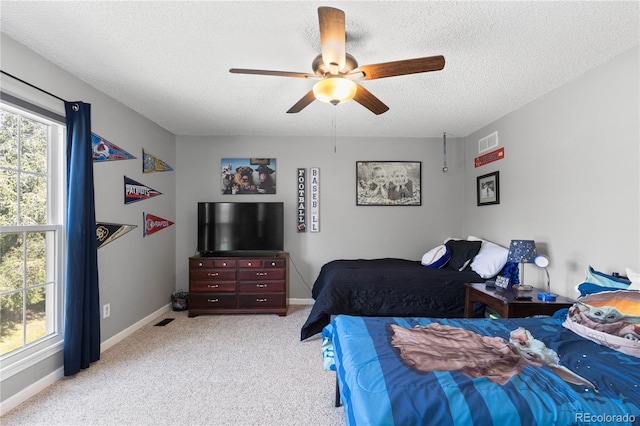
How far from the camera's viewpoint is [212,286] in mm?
3809

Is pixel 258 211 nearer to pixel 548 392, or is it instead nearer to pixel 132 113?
pixel 132 113

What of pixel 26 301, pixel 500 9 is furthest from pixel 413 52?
pixel 26 301

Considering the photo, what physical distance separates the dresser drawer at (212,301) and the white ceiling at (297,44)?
7.32 ft

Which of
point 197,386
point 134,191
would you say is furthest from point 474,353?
point 134,191

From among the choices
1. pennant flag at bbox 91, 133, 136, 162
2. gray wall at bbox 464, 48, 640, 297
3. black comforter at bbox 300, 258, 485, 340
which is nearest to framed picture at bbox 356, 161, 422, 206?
gray wall at bbox 464, 48, 640, 297

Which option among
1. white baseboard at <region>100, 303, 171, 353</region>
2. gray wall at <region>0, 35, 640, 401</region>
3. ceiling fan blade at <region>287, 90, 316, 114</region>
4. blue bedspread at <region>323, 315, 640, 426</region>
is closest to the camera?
blue bedspread at <region>323, 315, 640, 426</region>

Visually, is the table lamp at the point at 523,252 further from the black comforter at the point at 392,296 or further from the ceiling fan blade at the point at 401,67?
the ceiling fan blade at the point at 401,67

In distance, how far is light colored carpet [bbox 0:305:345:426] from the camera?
6.27 feet

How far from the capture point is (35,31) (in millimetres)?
1942

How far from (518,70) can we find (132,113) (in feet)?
12.3

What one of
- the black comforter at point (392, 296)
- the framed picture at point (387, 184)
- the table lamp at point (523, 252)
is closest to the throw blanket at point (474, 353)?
the table lamp at point (523, 252)

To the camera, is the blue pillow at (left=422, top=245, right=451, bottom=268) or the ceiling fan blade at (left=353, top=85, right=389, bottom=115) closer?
the ceiling fan blade at (left=353, top=85, right=389, bottom=115)

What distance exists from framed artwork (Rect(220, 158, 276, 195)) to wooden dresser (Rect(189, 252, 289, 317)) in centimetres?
105

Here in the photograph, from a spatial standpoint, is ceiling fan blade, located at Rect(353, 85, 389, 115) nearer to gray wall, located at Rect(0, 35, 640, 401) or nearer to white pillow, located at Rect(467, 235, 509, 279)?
gray wall, located at Rect(0, 35, 640, 401)
